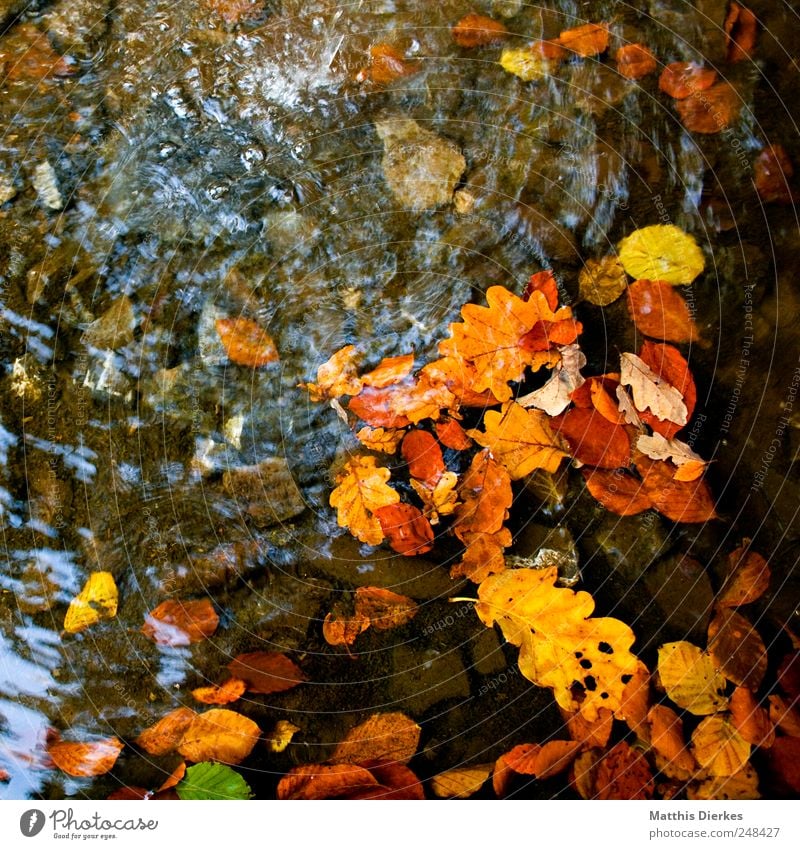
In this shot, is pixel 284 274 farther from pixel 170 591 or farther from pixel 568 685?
pixel 568 685

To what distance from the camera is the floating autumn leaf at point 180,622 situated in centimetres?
109

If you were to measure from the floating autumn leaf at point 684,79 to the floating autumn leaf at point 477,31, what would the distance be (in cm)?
30

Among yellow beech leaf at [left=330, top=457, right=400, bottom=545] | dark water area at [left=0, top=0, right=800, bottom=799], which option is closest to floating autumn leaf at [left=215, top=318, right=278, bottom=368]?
dark water area at [left=0, top=0, right=800, bottom=799]

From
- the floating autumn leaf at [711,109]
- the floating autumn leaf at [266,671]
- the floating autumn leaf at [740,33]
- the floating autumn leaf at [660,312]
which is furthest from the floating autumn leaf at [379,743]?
the floating autumn leaf at [740,33]

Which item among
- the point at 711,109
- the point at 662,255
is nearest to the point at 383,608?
the point at 662,255

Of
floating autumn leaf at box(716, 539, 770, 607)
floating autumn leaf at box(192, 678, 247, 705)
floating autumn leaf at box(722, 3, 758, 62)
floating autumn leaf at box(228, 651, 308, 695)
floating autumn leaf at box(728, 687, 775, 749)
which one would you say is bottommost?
floating autumn leaf at box(192, 678, 247, 705)

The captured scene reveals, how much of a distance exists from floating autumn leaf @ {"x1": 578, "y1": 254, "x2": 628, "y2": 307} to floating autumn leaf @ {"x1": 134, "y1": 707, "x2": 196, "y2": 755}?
985mm

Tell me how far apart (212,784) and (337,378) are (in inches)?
27.6

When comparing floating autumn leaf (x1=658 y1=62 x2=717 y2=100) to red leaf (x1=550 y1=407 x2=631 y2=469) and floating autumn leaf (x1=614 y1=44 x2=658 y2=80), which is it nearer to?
floating autumn leaf (x1=614 y1=44 x2=658 y2=80)

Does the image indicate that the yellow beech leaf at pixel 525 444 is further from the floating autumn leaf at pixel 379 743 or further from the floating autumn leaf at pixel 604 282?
the floating autumn leaf at pixel 379 743

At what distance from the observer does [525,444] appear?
111 centimetres

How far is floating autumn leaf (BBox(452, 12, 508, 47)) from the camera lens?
1.18 m
